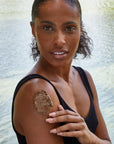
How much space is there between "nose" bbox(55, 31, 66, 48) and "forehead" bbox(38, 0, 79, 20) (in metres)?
0.07

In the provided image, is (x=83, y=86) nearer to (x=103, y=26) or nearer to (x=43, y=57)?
(x=43, y=57)

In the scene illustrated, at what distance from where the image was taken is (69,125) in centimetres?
109

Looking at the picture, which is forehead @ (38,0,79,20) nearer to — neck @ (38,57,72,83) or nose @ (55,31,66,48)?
nose @ (55,31,66,48)

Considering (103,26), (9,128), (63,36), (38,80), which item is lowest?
(9,128)

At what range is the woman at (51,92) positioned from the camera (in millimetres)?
Result: 1048

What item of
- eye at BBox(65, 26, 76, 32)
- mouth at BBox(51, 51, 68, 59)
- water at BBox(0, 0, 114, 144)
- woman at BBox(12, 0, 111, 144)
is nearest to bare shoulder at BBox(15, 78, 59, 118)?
woman at BBox(12, 0, 111, 144)

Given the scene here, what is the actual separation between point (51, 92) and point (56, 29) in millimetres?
270

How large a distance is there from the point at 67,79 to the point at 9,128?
5.92 ft

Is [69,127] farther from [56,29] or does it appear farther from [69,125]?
[56,29]

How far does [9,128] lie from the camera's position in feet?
9.96

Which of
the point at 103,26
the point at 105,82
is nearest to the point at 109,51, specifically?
the point at 105,82

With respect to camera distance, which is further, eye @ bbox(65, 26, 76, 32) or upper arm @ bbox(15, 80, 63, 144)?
eye @ bbox(65, 26, 76, 32)

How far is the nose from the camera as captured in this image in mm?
1139

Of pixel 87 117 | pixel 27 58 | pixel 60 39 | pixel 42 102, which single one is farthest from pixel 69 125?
pixel 27 58
